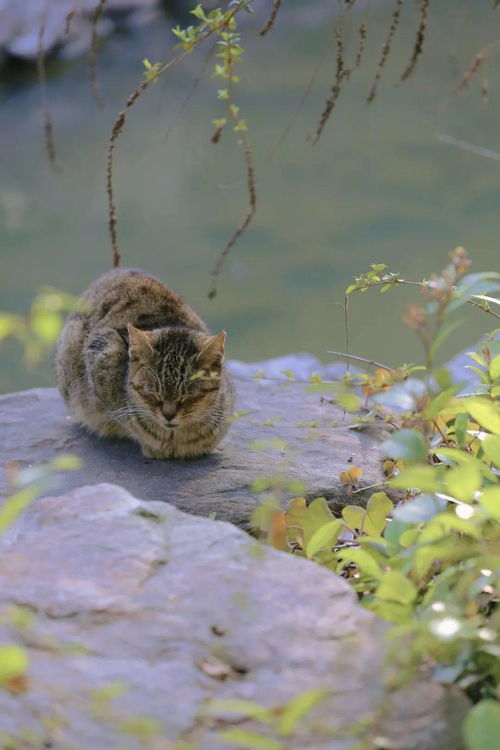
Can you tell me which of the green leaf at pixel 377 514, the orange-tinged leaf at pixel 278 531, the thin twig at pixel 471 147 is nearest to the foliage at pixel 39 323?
the orange-tinged leaf at pixel 278 531

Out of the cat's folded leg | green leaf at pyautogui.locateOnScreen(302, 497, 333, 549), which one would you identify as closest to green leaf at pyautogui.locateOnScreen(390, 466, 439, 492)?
green leaf at pyautogui.locateOnScreen(302, 497, 333, 549)

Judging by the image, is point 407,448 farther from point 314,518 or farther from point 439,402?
point 314,518

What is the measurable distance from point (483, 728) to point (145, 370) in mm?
2825

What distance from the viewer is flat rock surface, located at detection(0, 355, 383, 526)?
3875 millimetres

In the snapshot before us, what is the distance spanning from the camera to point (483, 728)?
1580mm

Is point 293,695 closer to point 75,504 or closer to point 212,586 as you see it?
point 212,586

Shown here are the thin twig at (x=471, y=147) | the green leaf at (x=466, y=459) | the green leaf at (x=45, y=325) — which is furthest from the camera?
the thin twig at (x=471, y=147)

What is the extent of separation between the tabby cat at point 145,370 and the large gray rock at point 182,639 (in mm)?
1671

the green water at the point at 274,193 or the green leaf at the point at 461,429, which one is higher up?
the green leaf at the point at 461,429

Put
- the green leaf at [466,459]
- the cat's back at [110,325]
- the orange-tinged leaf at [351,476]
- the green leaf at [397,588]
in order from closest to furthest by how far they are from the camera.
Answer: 1. the green leaf at [466,459]
2. the green leaf at [397,588]
3. the orange-tinged leaf at [351,476]
4. the cat's back at [110,325]

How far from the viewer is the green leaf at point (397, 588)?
6.54 ft

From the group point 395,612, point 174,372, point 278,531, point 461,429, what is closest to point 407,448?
point 395,612

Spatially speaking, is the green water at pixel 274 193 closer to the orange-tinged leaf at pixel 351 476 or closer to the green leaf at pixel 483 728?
the orange-tinged leaf at pixel 351 476

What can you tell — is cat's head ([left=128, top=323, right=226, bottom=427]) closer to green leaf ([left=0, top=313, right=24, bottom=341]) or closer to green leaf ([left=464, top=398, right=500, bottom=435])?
green leaf ([left=464, top=398, right=500, bottom=435])
